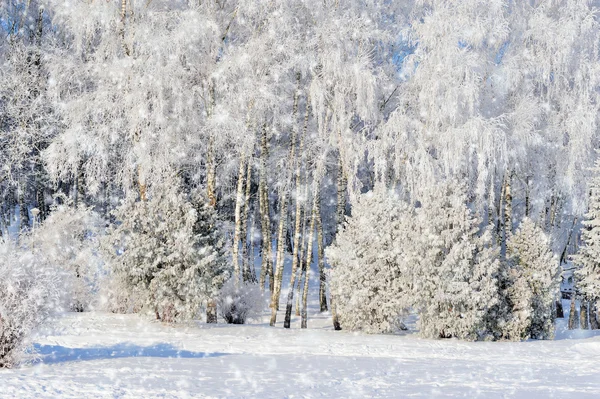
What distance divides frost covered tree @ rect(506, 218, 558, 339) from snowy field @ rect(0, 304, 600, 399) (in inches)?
46.8

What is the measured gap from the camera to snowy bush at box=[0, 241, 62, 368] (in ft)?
31.0

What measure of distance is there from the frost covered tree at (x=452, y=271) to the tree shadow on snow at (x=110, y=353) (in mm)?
7352

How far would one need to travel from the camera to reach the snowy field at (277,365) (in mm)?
8203

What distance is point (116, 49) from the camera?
19.4 metres

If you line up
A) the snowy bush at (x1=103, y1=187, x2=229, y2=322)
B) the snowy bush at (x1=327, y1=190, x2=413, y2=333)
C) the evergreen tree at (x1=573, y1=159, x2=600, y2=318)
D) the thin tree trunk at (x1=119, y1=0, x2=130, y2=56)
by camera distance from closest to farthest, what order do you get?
the snowy bush at (x1=103, y1=187, x2=229, y2=322) → the snowy bush at (x1=327, y1=190, x2=413, y2=333) → the thin tree trunk at (x1=119, y1=0, x2=130, y2=56) → the evergreen tree at (x1=573, y1=159, x2=600, y2=318)

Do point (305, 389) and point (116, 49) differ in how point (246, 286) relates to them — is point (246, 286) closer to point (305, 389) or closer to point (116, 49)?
point (116, 49)

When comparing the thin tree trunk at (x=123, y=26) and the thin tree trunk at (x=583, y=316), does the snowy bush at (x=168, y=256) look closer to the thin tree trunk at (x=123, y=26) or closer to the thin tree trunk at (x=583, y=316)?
the thin tree trunk at (x=123, y=26)

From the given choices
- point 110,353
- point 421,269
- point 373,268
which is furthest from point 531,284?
point 110,353

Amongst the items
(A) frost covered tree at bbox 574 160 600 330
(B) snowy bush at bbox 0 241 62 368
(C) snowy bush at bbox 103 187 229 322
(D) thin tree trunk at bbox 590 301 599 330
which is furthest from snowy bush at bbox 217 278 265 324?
(D) thin tree trunk at bbox 590 301 599 330

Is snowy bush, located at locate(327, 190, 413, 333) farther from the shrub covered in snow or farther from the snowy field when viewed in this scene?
the snowy field

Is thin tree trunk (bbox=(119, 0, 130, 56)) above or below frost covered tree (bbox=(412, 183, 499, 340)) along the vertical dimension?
above

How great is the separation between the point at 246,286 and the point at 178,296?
10.2ft

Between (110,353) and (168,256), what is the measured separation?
4067mm

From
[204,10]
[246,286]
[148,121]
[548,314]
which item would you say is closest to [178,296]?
[246,286]
